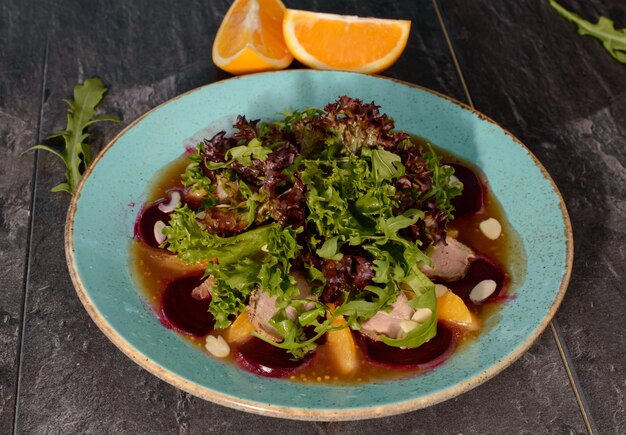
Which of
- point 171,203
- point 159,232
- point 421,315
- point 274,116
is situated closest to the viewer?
point 421,315

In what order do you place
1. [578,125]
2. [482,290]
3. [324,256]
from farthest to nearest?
[578,125], [482,290], [324,256]

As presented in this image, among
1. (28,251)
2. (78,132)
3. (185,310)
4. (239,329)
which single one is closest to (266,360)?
(239,329)

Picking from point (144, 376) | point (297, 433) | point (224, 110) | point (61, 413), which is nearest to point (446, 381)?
point (297, 433)

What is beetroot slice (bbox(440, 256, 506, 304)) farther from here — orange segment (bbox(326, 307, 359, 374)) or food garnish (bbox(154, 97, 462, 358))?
orange segment (bbox(326, 307, 359, 374))

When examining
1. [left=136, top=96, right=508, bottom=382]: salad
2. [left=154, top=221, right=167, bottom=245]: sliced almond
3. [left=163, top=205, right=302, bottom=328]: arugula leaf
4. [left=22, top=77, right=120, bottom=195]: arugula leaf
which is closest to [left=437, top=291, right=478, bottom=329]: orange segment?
[left=136, top=96, right=508, bottom=382]: salad

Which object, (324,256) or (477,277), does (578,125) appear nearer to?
(477,277)

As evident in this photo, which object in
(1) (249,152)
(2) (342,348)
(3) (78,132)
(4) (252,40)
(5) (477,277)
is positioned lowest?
(3) (78,132)
